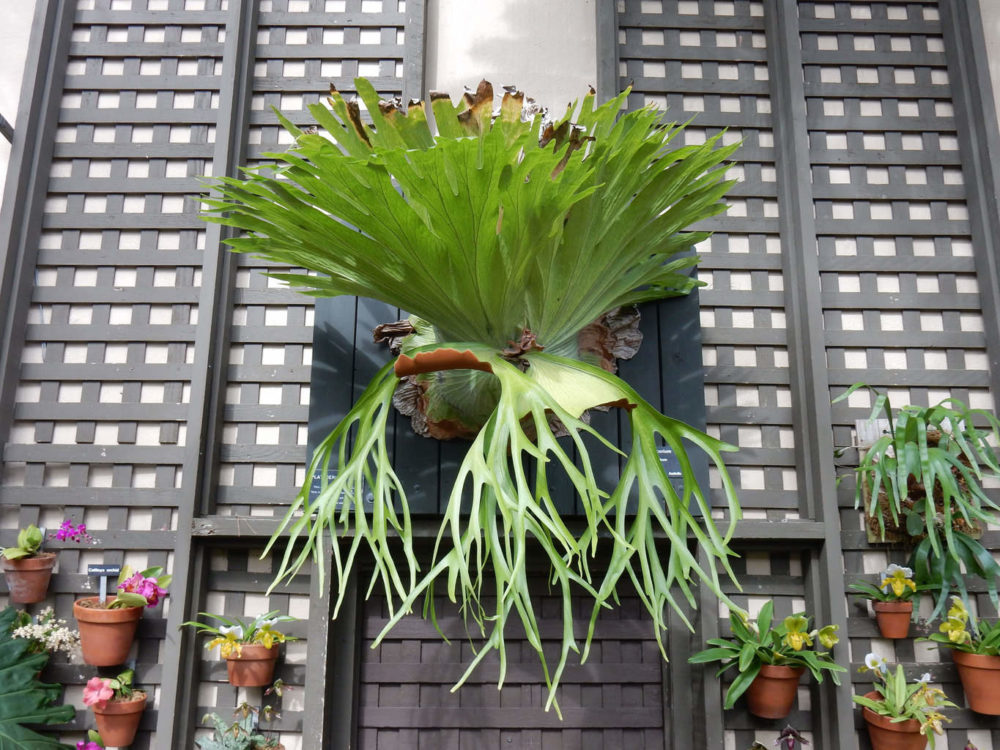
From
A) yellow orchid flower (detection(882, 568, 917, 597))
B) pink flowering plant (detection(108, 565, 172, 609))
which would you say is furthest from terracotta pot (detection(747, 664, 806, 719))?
pink flowering plant (detection(108, 565, 172, 609))

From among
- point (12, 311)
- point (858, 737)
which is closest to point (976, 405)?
point (858, 737)

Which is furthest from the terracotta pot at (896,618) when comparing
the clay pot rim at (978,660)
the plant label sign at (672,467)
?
the plant label sign at (672,467)

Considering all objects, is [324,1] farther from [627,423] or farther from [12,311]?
[627,423]

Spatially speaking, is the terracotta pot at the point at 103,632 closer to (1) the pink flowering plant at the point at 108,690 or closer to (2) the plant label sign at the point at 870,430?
(1) the pink flowering plant at the point at 108,690

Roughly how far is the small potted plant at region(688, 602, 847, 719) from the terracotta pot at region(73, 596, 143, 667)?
150 centimetres

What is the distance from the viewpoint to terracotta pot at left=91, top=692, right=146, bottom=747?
1.96 metres

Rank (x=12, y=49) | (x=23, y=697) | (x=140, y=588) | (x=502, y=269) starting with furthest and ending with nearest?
(x=12, y=49), (x=140, y=588), (x=23, y=697), (x=502, y=269)

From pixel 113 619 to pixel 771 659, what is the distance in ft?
5.63

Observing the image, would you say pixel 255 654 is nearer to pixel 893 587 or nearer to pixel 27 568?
pixel 27 568

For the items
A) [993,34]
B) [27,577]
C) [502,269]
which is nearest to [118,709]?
[27,577]

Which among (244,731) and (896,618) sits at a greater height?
(896,618)

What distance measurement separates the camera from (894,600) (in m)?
2.03

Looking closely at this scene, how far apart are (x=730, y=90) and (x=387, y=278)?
144 centimetres

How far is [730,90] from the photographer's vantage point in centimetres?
242
